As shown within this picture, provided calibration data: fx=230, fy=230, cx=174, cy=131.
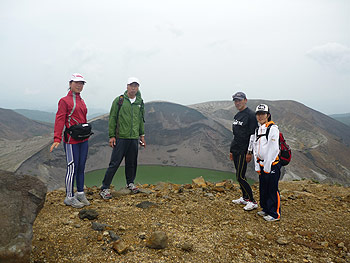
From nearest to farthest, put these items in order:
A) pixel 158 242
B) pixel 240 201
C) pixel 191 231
Result: pixel 158 242, pixel 191 231, pixel 240 201

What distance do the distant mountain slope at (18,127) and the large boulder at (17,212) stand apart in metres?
46.1

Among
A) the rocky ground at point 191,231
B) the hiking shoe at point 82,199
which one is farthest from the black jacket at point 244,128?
the hiking shoe at point 82,199

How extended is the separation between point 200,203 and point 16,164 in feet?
59.9

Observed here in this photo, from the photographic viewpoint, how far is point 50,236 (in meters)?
2.57

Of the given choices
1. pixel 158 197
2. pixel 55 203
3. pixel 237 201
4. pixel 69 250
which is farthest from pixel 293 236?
pixel 55 203

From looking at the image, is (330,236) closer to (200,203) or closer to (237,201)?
(237,201)

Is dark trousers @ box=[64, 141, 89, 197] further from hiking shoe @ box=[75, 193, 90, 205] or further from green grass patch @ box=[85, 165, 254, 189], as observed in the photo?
green grass patch @ box=[85, 165, 254, 189]

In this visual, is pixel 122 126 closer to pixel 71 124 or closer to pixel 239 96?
pixel 71 124

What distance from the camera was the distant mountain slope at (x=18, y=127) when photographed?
41575 millimetres

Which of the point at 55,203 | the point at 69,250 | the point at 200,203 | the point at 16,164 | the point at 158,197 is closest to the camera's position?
the point at 69,250

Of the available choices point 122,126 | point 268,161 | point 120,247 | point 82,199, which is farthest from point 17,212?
point 268,161

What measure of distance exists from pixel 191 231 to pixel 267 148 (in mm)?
1635

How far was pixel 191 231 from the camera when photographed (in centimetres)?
300

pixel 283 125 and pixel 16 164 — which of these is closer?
pixel 16 164
